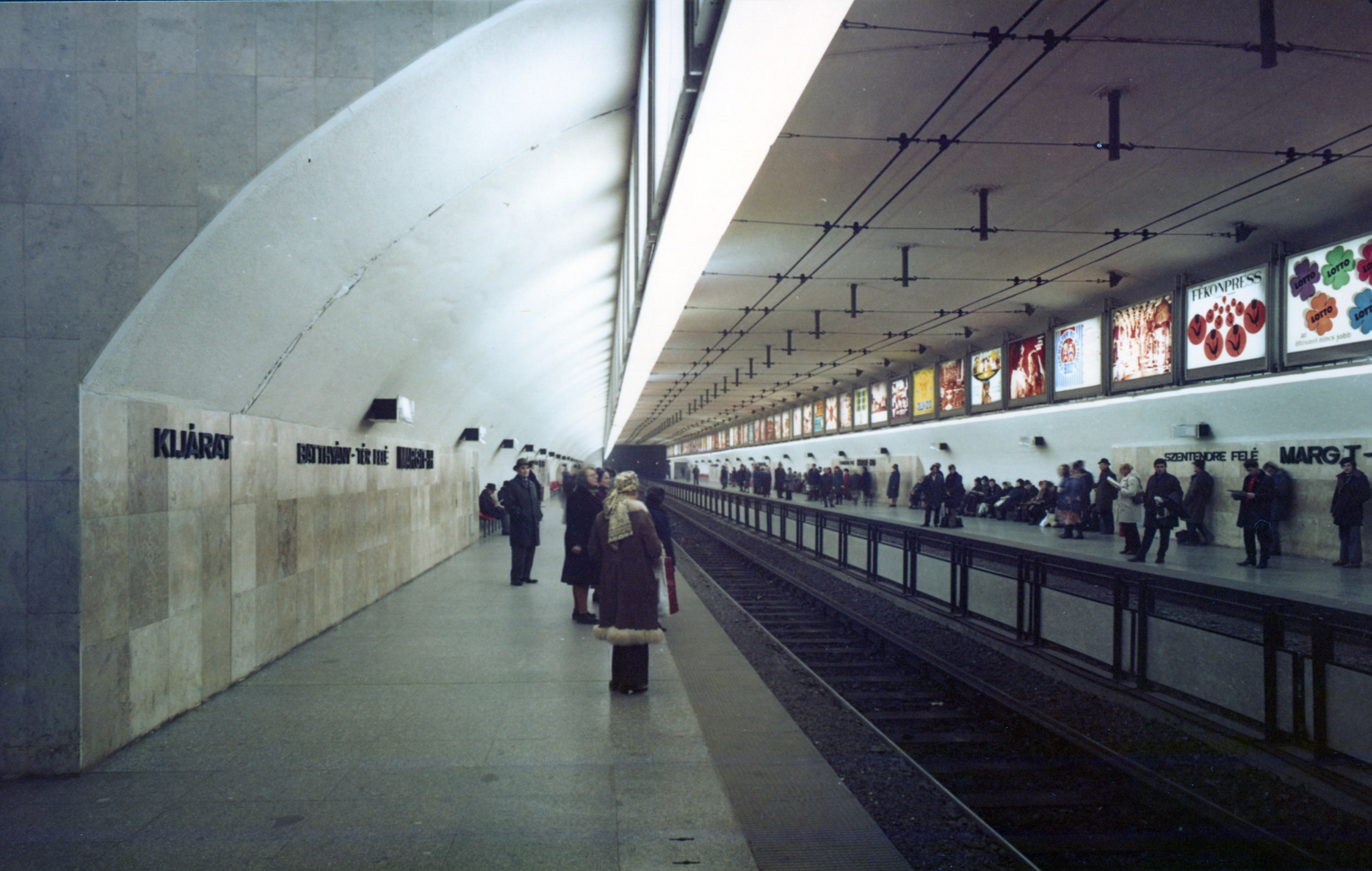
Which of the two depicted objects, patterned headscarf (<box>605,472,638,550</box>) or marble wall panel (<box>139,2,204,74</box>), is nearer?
marble wall panel (<box>139,2,204,74</box>)

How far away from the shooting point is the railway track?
395 centimetres

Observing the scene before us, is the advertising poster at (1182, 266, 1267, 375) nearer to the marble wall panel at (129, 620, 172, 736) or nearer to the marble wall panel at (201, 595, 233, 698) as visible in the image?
the marble wall panel at (201, 595, 233, 698)

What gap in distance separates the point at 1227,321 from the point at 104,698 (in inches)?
666

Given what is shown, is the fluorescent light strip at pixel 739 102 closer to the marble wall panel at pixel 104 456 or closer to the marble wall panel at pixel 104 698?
the marble wall panel at pixel 104 456

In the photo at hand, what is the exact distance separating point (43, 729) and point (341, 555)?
13.6ft

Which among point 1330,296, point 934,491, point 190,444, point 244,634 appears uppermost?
point 1330,296

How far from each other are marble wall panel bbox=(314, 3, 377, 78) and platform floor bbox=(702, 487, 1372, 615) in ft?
21.6

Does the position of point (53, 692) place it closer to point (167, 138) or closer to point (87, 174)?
point (87, 174)

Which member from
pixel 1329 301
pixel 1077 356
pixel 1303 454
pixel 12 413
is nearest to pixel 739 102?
pixel 12 413

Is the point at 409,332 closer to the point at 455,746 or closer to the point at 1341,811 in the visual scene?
the point at 455,746

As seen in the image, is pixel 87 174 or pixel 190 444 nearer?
pixel 87 174

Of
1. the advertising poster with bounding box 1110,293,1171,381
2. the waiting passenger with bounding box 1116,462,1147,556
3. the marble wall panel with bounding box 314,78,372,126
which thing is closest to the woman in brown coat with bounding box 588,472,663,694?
the marble wall panel with bounding box 314,78,372,126

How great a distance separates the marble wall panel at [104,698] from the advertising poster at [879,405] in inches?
1144

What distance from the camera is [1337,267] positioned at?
42.0 feet
